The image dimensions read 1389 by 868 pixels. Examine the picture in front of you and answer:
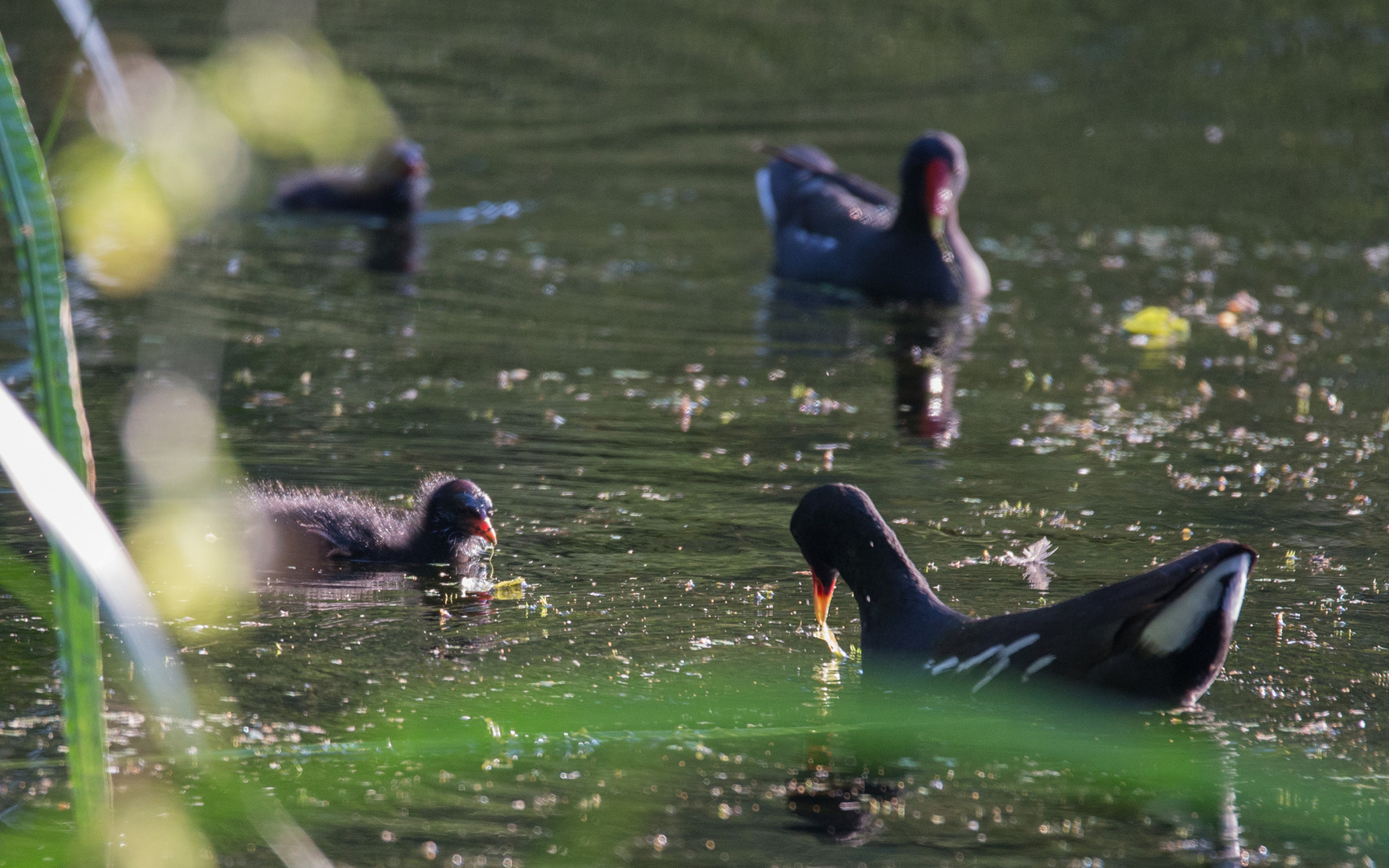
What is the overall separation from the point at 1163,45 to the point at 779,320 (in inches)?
377

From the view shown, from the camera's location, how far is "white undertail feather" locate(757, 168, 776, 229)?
12312 millimetres

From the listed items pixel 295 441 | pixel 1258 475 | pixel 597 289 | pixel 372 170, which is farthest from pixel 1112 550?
pixel 372 170

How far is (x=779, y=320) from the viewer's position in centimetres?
1016

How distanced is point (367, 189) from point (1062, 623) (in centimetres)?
895

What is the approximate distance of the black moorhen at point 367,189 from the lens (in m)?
12.4

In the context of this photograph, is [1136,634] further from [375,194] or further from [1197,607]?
[375,194]

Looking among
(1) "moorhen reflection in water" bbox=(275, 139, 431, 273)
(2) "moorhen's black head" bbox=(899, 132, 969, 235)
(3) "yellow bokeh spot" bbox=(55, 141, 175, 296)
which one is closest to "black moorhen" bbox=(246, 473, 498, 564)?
(3) "yellow bokeh spot" bbox=(55, 141, 175, 296)

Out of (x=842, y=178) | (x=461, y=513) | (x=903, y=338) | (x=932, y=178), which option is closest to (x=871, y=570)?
(x=461, y=513)

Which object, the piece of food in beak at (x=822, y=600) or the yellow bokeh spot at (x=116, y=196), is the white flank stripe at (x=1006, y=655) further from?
the yellow bokeh spot at (x=116, y=196)

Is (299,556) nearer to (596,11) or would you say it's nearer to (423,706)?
(423,706)

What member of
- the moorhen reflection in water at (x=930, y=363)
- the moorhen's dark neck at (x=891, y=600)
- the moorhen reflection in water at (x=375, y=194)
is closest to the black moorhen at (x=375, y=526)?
the moorhen's dark neck at (x=891, y=600)

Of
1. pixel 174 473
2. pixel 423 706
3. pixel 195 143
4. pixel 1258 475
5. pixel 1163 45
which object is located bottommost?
pixel 423 706

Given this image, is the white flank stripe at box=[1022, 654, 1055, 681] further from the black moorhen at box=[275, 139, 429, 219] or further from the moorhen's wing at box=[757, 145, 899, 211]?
the black moorhen at box=[275, 139, 429, 219]

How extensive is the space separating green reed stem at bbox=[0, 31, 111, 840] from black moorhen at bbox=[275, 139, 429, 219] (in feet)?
36.2
